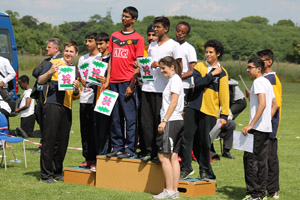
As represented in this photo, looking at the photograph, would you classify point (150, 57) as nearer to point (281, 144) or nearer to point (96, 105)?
point (96, 105)

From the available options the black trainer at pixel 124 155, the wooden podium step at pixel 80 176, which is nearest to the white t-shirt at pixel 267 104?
the black trainer at pixel 124 155

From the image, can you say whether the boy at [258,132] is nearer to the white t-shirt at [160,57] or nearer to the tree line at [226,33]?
the white t-shirt at [160,57]

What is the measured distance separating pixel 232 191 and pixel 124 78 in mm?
2254

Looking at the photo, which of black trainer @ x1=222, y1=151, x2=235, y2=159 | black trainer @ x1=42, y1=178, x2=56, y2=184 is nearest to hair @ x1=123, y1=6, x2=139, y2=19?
black trainer @ x1=42, y1=178, x2=56, y2=184

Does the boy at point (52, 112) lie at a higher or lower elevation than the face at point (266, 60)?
lower

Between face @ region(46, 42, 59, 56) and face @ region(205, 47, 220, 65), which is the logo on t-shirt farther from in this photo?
face @ region(46, 42, 59, 56)

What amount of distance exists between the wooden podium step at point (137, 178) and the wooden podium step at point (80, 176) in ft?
0.62

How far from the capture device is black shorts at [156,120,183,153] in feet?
25.1

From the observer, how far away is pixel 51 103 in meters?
8.95

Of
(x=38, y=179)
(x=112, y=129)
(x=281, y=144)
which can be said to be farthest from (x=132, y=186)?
(x=281, y=144)

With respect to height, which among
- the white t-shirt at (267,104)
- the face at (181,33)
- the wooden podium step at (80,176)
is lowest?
the wooden podium step at (80,176)

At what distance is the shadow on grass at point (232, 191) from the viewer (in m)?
8.31

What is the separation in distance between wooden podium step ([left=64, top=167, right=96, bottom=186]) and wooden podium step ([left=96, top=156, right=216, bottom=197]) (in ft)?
0.62

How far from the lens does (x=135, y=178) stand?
8266 millimetres
